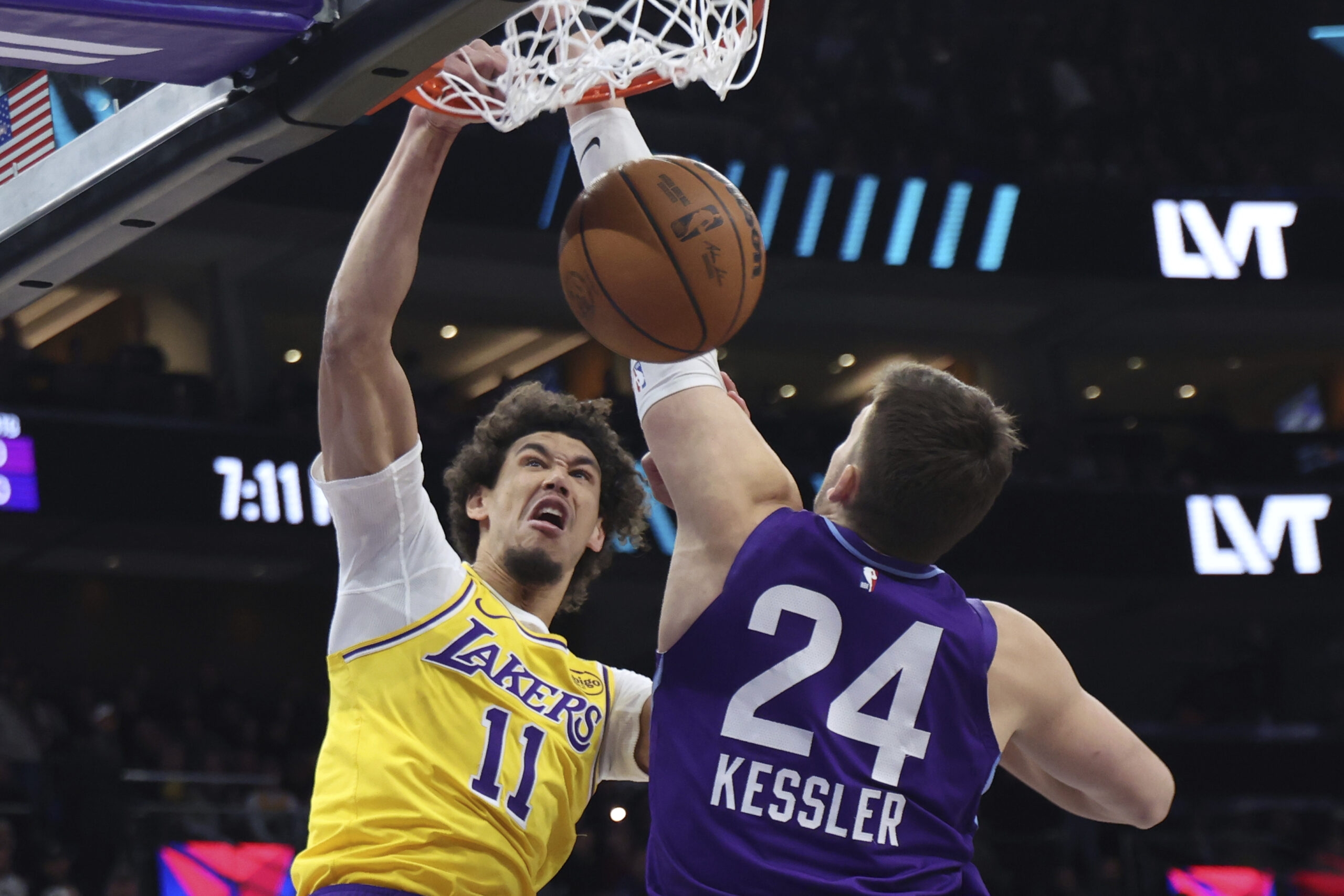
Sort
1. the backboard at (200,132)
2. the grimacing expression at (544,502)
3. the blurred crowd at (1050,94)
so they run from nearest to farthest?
the backboard at (200,132) < the grimacing expression at (544,502) < the blurred crowd at (1050,94)

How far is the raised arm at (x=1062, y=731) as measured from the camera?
2.47 meters

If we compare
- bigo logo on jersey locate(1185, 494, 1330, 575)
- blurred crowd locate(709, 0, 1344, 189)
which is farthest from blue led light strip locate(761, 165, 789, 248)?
bigo logo on jersey locate(1185, 494, 1330, 575)

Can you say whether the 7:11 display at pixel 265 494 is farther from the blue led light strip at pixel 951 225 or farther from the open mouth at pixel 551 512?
the open mouth at pixel 551 512

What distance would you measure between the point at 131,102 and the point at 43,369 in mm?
11211

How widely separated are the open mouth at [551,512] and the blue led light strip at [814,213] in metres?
11.3

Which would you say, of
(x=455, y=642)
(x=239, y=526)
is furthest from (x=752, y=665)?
(x=239, y=526)

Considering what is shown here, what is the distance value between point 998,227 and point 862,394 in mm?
4001

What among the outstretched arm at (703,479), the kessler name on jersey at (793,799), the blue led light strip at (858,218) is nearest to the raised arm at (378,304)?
the outstretched arm at (703,479)

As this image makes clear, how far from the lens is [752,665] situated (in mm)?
2316

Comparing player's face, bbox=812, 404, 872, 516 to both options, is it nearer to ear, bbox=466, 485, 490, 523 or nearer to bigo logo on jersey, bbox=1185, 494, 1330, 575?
ear, bbox=466, 485, 490, 523

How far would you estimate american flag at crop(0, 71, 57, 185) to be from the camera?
293 cm

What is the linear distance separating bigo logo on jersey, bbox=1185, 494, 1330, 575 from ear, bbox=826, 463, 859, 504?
42.7 feet

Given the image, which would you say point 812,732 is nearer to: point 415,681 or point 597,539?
point 415,681

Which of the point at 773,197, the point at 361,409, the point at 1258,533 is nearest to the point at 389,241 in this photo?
the point at 361,409
